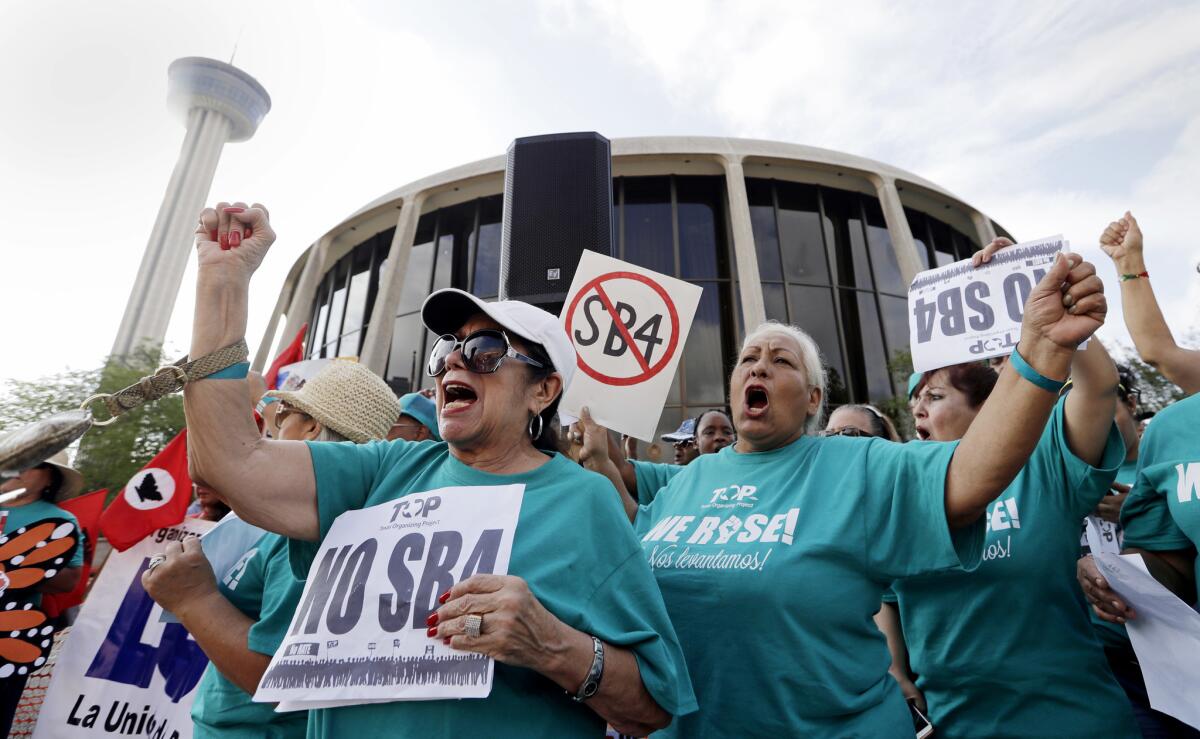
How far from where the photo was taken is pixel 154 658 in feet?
10.2

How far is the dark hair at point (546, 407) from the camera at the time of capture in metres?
1.75

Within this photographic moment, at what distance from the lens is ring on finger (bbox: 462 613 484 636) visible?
3.97 feet

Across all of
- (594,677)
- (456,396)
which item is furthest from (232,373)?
(594,677)

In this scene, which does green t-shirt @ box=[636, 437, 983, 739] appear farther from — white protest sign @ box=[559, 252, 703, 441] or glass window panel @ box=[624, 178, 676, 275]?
glass window panel @ box=[624, 178, 676, 275]

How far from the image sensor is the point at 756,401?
7.24ft

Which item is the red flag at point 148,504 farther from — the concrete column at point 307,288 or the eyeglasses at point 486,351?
the concrete column at point 307,288

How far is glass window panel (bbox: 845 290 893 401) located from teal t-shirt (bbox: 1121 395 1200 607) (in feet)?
48.5

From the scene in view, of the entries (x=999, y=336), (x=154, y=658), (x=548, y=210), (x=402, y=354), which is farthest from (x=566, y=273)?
(x=402, y=354)

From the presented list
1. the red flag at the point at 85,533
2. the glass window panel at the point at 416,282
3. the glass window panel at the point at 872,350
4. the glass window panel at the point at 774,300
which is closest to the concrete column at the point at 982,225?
the glass window panel at the point at 872,350

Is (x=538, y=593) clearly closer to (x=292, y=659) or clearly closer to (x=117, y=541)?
(x=292, y=659)

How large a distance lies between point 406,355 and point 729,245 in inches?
358

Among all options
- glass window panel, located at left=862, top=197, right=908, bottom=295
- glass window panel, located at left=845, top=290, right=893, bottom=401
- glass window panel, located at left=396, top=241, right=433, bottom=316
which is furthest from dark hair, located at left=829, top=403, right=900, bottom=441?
glass window panel, located at left=396, top=241, right=433, bottom=316

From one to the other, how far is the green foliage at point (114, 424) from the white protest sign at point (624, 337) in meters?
16.5

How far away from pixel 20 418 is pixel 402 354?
38.5 feet
